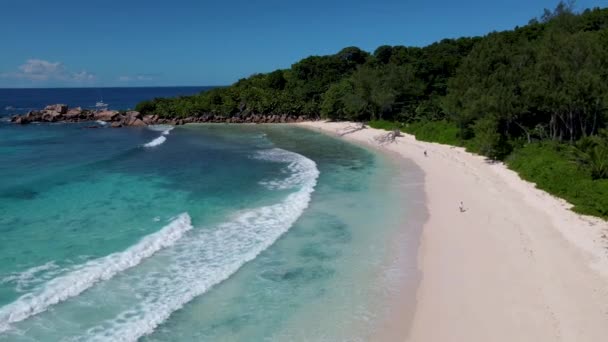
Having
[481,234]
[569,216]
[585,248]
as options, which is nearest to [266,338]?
[481,234]

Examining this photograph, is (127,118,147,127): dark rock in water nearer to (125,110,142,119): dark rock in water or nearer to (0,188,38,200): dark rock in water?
(125,110,142,119): dark rock in water

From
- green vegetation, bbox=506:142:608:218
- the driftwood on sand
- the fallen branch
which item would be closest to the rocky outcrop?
the fallen branch

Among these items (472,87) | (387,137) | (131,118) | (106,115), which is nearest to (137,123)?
(131,118)

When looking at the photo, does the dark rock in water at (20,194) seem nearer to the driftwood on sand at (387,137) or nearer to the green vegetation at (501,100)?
the green vegetation at (501,100)

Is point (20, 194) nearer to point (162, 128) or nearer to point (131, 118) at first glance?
point (162, 128)

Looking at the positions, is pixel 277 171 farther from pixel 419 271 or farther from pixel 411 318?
pixel 411 318

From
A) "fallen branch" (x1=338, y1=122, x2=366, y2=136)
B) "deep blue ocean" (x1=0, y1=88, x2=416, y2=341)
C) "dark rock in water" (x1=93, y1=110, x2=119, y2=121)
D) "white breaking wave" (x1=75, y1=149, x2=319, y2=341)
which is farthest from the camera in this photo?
"dark rock in water" (x1=93, y1=110, x2=119, y2=121)
